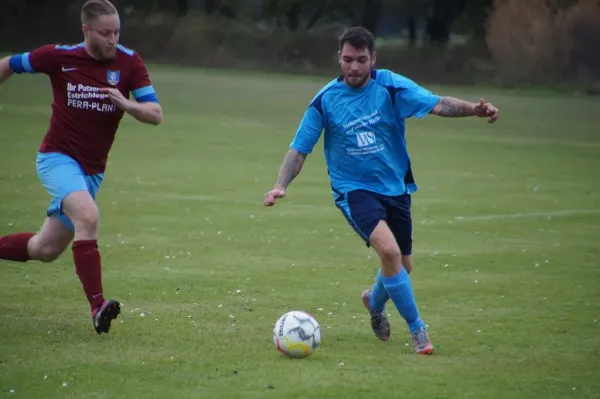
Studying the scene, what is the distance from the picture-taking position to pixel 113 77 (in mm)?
8406

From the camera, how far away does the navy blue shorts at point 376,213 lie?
26.4 ft

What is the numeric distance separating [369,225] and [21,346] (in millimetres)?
2396

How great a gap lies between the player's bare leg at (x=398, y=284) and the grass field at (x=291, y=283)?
171mm

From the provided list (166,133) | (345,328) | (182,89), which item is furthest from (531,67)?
(345,328)

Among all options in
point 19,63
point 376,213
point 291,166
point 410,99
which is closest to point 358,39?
point 410,99

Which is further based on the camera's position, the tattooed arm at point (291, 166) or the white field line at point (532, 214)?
the white field line at point (532, 214)

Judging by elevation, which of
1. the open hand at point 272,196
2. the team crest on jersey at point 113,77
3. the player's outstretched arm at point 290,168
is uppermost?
the team crest on jersey at point 113,77

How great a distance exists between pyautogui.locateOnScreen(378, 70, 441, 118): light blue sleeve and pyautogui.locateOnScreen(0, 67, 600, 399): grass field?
159cm

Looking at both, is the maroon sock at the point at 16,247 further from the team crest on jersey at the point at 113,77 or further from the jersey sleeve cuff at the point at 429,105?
the jersey sleeve cuff at the point at 429,105

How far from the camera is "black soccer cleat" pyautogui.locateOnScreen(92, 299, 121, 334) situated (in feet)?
25.8

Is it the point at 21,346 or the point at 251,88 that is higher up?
the point at 21,346

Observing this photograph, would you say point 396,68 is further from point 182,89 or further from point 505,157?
point 505,157

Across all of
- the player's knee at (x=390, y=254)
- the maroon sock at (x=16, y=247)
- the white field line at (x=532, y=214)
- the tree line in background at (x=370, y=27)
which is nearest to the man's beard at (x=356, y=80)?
the player's knee at (x=390, y=254)

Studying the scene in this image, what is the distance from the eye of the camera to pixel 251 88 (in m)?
40.5
